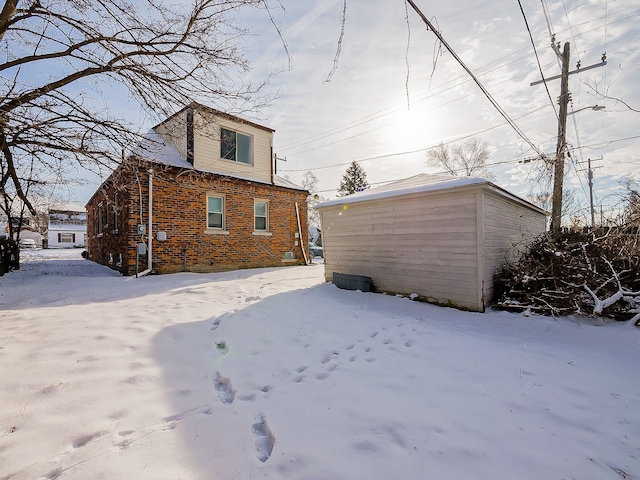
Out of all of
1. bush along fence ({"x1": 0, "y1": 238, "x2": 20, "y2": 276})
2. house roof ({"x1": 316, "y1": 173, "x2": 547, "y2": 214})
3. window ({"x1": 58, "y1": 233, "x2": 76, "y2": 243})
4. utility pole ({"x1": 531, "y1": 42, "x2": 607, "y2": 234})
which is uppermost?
utility pole ({"x1": 531, "y1": 42, "x2": 607, "y2": 234})

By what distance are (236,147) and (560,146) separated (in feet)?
36.8

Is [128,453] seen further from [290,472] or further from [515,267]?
[515,267]

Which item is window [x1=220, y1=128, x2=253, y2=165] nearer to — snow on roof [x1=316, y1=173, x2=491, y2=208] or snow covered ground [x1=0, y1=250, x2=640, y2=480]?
snow on roof [x1=316, y1=173, x2=491, y2=208]

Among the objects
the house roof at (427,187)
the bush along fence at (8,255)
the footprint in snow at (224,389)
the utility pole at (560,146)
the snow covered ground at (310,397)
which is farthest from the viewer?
the bush along fence at (8,255)

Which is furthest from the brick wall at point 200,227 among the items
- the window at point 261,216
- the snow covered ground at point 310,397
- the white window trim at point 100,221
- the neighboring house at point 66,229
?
the neighboring house at point 66,229

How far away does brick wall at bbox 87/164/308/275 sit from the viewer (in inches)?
360

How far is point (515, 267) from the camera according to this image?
19.5 ft

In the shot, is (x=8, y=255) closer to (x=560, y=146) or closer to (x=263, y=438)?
(x=263, y=438)

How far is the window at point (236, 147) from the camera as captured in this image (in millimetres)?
11492

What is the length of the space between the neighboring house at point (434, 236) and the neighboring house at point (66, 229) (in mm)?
41262

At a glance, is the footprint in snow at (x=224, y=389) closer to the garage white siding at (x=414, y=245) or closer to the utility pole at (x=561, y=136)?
the garage white siding at (x=414, y=245)

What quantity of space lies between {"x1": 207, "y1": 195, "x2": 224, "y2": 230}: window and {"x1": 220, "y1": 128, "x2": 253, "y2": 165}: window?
6.00 ft

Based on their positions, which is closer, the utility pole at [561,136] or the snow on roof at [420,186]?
the snow on roof at [420,186]

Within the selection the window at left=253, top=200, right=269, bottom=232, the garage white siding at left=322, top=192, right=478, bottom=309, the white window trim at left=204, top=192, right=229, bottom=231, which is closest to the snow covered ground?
the garage white siding at left=322, top=192, right=478, bottom=309
